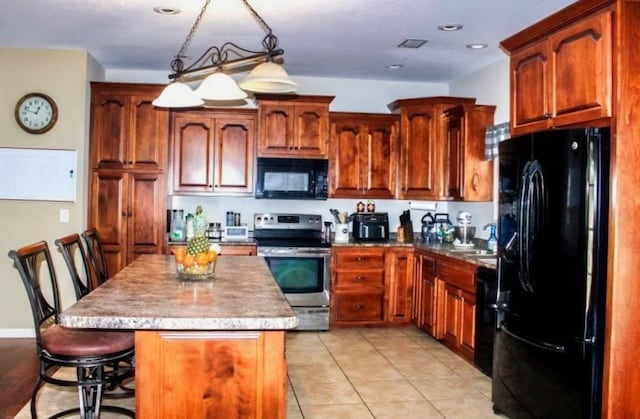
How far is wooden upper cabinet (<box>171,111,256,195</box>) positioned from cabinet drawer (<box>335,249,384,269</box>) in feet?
3.62

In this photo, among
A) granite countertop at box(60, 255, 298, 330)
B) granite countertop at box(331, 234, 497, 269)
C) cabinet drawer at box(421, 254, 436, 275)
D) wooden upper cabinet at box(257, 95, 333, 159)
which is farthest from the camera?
wooden upper cabinet at box(257, 95, 333, 159)

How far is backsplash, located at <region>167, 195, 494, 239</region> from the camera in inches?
230

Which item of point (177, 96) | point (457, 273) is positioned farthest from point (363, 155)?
point (177, 96)

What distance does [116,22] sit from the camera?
13.5 ft

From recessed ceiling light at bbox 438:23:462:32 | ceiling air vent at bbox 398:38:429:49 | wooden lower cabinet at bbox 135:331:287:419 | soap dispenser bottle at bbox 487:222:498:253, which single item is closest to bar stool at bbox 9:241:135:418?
wooden lower cabinet at bbox 135:331:287:419

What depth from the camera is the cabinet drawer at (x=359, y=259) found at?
5422 millimetres

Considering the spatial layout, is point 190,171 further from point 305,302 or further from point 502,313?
point 502,313

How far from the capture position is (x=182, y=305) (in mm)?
2240

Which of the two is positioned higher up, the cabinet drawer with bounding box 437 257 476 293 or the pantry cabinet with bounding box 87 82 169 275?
the pantry cabinet with bounding box 87 82 169 275

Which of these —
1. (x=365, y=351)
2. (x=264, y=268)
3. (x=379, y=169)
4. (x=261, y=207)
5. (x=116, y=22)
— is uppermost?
(x=116, y=22)

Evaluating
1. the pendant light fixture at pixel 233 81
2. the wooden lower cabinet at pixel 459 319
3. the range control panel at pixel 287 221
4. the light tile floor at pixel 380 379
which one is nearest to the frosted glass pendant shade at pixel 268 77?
the pendant light fixture at pixel 233 81

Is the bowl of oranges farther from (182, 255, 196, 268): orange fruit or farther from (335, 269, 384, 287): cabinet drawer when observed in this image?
(335, 269, 384, 287): cabinet drawer

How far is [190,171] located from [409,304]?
8.12 feet

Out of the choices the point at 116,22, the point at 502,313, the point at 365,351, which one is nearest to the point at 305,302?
the point at 365,351
